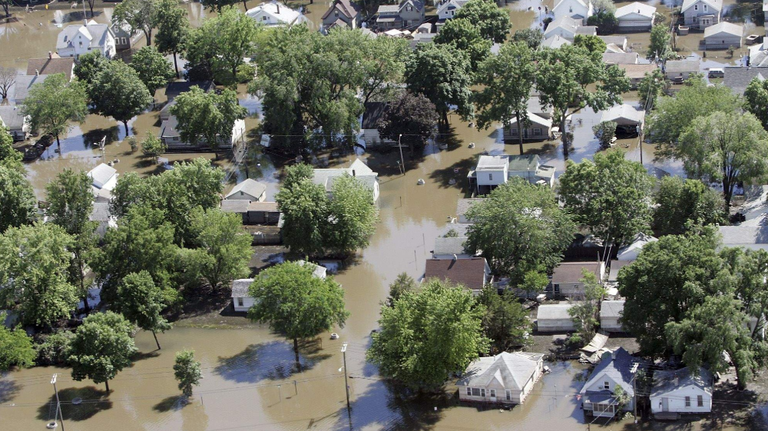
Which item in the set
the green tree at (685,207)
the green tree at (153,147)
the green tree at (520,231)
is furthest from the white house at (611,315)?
the green tree at (153,147)

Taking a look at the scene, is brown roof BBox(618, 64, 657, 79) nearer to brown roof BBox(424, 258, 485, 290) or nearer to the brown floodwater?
the brown floodwater

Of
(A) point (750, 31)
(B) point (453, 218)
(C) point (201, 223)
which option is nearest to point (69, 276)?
(C) point (201, 223)

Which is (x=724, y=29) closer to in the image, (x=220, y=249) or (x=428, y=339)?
(x=220, y=249)

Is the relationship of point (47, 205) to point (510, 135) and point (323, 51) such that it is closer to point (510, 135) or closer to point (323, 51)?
point (323, 51)

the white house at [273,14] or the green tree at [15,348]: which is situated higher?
the white house at [273,14]

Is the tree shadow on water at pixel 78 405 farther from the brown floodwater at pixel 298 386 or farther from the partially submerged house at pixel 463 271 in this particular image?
the partially submerged house at pixel 463 271

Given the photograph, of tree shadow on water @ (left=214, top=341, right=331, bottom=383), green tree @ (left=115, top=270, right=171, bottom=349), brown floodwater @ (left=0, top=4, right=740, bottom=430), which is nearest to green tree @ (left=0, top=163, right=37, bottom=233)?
green tree @ (left=115, top=270, right=171, bottom=349)
